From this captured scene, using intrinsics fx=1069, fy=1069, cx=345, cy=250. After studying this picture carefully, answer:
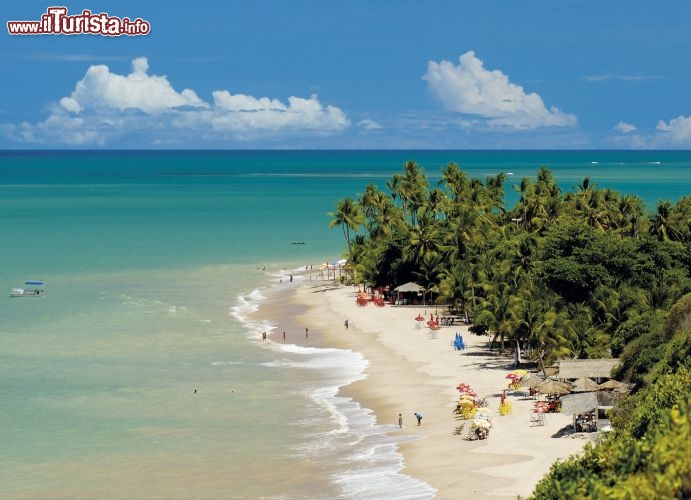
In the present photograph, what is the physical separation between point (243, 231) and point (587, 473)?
13912cm

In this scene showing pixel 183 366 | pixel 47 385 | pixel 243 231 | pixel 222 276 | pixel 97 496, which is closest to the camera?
pixel 97 496

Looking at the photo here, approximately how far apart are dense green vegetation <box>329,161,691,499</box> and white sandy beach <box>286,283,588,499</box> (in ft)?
9.85

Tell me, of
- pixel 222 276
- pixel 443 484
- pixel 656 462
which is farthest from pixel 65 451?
pixel 222 276

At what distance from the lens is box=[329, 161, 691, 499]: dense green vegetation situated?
26.6m

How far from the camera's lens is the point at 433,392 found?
59031 mm

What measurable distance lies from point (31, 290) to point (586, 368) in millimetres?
61704

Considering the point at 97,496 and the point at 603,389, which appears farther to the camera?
the point at 603,389

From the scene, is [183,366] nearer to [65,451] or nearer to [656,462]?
[65,451]

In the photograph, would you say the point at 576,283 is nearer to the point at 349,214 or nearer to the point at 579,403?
the point at 579,403

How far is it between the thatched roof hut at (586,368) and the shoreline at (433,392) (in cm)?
254

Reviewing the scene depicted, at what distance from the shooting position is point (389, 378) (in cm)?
6356

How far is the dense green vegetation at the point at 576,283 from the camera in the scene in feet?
87.4

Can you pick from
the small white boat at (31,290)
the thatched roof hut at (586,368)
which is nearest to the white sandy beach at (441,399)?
the thatched roof hut at (586,368)

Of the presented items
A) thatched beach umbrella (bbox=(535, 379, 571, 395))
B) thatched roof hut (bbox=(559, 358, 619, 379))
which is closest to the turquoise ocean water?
thatched beach umbrella (bbox=(535, 379, 571, 395))
